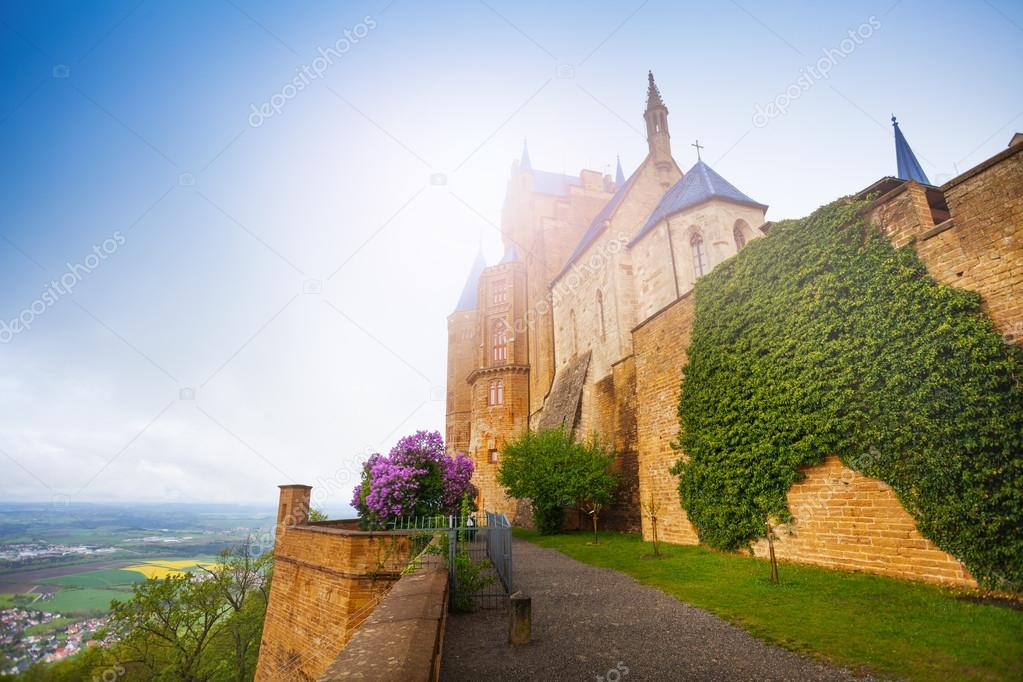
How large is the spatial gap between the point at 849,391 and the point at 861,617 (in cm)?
345

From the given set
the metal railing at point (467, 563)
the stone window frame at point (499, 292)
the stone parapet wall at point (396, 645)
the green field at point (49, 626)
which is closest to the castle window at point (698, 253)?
the metal railing at point (467, 563)

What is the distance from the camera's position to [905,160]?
2469 cm

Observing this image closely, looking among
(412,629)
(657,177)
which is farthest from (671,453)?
(657,177)

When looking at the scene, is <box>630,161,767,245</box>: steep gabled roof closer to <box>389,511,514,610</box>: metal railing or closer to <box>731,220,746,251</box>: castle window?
<box>731,220,746,251</box>: castle window

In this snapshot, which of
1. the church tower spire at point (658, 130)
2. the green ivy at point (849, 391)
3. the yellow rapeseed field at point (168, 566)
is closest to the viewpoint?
the green ivy at point (849, 391)

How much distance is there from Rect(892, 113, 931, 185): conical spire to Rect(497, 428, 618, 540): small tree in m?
23.7

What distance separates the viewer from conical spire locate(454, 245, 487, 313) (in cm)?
3597

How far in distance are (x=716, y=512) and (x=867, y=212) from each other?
672 cm

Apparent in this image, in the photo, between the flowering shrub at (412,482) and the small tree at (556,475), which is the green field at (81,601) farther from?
the small tree at (556,475)

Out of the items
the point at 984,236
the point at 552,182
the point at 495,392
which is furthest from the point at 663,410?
the point at 552,182

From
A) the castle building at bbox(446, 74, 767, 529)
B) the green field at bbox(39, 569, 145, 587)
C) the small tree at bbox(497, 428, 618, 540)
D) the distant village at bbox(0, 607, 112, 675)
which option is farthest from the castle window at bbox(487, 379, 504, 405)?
the distant village at bbox(0, 607, 112, 675)

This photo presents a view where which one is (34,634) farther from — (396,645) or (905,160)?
(905,160)

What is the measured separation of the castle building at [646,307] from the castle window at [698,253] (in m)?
0.06

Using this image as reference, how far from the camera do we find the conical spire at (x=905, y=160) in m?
24.3
